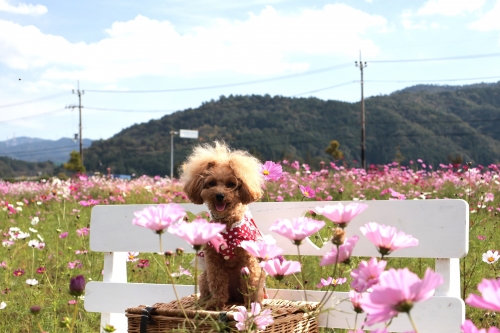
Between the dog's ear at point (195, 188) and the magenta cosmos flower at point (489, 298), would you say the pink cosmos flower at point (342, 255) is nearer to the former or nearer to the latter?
the magenta cosmos flower at point (489, 298)

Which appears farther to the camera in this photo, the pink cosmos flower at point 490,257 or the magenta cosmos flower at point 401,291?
the pink cosmos flower at point 490,257

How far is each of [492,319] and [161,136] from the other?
78.1 metres

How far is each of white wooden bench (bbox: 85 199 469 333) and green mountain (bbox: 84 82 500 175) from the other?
58899 mm

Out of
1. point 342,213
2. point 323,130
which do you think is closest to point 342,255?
point 342,213

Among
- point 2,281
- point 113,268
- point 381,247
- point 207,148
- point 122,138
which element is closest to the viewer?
point 381,247

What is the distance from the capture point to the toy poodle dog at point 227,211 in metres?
2.10

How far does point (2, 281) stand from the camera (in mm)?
4312

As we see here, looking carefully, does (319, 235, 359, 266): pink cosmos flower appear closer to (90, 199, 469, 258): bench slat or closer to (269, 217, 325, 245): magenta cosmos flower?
(269, 217, 325, 245): magenta cosmos flower

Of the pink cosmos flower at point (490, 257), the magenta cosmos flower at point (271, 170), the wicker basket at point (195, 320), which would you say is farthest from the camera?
the pink cosmos flower at point (490, 257)

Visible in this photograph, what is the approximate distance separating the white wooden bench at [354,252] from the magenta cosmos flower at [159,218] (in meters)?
0.89

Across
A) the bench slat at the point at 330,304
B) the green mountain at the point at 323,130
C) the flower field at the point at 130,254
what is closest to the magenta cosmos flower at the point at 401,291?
the flower field at the point at 130,254

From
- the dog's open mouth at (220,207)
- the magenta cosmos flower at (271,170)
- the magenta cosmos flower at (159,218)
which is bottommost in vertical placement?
the dog's open mouth at (220,207)

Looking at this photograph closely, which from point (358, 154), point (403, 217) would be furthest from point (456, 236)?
point (358, 154)

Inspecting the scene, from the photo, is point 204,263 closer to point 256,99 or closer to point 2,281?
point 2,281
